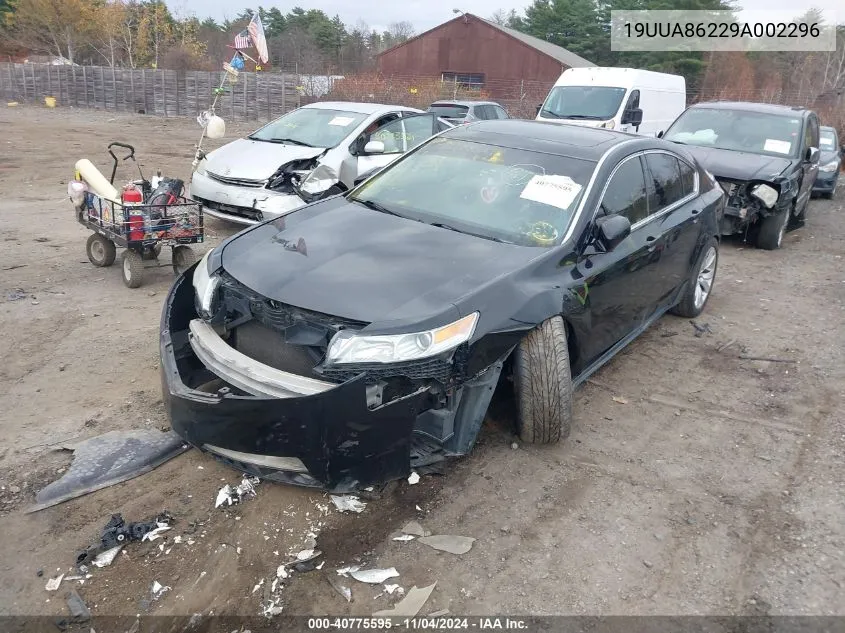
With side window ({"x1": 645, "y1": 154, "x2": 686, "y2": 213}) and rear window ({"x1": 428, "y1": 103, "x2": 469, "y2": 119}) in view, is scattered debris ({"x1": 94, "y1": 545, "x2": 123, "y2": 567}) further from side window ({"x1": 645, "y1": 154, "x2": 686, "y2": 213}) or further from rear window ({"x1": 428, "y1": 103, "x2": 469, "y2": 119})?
rear window ({"x1": 428, "y1": 103, "x2": 469, "y2": 119})

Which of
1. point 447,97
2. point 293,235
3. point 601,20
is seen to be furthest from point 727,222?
point 601,20

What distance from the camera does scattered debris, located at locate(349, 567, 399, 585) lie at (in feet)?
9.14

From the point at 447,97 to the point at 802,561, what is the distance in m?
28.8

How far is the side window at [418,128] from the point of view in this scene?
31.2ft

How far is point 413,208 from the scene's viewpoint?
4230 millimetres

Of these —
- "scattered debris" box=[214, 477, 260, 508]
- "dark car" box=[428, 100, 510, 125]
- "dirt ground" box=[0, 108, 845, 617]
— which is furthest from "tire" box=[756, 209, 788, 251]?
"dark car" box=[428, 100, 510, 125]

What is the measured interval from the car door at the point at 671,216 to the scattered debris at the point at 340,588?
10.4 ft

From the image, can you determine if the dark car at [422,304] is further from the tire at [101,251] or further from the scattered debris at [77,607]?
the tire at [101,251]

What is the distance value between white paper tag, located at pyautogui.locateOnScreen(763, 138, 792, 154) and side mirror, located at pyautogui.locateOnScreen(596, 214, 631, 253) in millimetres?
6606

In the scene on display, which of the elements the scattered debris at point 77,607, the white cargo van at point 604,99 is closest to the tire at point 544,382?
the scattered debris at point 77,607

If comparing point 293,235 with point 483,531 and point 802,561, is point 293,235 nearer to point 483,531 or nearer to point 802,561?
point 483,531

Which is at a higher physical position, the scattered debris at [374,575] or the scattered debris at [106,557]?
the scattered debris at [106,557]

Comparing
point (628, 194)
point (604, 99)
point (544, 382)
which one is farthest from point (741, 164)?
point (544, 382)

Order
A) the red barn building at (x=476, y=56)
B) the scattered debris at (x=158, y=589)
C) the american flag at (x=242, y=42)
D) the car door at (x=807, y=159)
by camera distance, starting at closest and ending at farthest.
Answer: the scattered debris at (x=158, y=589) < the car door at (x=807, y=159) < the american flag at (x=242, y=42) < the red barn building at (x=476, y=56)
